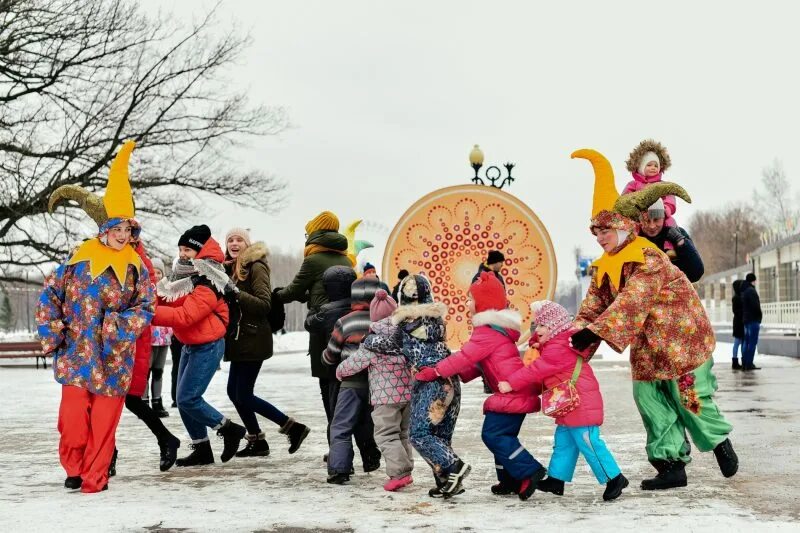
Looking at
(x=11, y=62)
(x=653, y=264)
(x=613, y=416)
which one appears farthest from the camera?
(x=11, y=62)

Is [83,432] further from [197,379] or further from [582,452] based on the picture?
[582,452]

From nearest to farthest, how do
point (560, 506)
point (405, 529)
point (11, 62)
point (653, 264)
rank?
1. point (405, 529)
2. point (560, 506)
3. point (653, 264)
4. point (11, 62)

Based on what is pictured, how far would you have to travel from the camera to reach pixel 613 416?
35.1 ft

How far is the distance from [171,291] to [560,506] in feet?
10.3

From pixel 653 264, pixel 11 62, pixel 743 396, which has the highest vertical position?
pixel 11 62

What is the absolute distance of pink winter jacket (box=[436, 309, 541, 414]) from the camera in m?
6.22

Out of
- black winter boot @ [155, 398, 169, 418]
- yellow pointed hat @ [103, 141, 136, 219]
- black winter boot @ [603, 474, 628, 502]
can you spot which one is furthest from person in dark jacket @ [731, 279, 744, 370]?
yellow pointed hat @ [103, 141, 136, 219]

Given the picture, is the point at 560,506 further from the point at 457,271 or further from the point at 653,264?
the point at 457,271

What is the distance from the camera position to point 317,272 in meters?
8.04

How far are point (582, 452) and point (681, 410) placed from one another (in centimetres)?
89

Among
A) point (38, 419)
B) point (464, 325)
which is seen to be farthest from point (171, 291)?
point (464, 325)

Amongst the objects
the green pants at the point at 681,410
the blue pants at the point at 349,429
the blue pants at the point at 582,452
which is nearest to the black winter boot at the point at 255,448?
the blue pants at the point at 349,429

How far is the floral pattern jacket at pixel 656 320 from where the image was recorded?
6.25m

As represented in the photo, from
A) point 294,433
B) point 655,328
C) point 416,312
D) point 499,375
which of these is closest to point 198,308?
point 294,433
